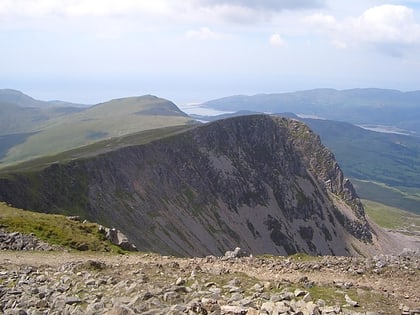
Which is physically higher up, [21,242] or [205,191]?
[21,242]

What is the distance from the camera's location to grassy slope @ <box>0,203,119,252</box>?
4338 centimetres

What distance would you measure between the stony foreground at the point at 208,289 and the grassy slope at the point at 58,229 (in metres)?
10.5

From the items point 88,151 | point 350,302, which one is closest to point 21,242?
point 350,302

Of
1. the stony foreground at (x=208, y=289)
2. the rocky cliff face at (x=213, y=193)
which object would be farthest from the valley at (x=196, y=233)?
the rocky cliff face at (x=213, y=193)

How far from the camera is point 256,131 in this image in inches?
6668

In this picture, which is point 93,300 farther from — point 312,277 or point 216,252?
point 216,252

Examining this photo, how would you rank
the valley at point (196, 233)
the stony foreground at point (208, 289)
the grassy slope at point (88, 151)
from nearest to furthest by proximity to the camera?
the stony foreground at point (208, 289) → the valley at point (196, 233) → the grassy slope at point (88, 151)

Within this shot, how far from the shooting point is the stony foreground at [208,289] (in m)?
18.8

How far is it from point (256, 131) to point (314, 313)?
153214 millimetres

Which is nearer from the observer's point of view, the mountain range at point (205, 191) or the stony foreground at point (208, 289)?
the stony foreground at point (208, 289)

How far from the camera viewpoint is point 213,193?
457ft

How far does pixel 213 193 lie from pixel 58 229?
9508 cm

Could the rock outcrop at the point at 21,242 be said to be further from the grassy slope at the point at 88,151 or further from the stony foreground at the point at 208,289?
the grassy slope at the point at 88,151

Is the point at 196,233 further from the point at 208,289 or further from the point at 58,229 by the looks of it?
the point at 208,289
